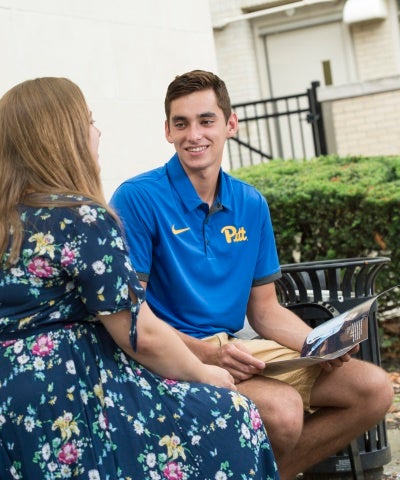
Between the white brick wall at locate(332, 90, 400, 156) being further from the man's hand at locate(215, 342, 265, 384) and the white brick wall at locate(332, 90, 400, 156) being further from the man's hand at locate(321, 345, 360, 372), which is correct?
the man's hand at locate(215, 342, 265, 384)

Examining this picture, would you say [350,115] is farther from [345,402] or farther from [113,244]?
[113,244]

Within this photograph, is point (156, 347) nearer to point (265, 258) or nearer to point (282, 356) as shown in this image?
point (282, 356)

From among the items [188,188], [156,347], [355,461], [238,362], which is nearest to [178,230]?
[188,188]

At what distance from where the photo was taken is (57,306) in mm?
2893

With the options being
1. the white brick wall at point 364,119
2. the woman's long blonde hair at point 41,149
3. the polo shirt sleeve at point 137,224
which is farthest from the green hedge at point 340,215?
the white brick wall at point 364,119

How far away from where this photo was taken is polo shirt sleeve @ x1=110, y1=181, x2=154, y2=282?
3.62m

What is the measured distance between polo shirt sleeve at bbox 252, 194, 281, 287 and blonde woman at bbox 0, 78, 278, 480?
1013 mm

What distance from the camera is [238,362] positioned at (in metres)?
3.49

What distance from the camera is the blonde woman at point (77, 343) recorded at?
9.25ft

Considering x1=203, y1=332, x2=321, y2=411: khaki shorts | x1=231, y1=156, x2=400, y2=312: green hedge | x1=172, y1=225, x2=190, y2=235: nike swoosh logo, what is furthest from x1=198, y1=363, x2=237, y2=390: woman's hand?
x1=231, y1=156, x2=400, y2=312: green hedge

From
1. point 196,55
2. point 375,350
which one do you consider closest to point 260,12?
point 196,55

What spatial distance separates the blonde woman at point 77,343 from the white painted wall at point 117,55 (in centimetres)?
177

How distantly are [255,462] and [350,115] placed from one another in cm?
935

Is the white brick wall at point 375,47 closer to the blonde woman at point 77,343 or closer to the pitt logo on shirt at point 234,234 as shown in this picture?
the pitt logo on shirt at point 234,234
